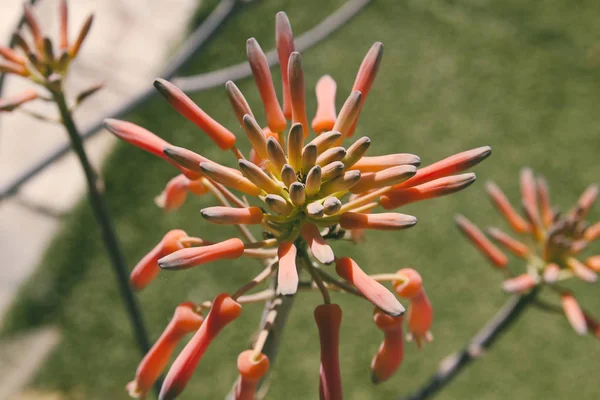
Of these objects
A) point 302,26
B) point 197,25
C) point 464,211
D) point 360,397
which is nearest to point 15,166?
point 197,25

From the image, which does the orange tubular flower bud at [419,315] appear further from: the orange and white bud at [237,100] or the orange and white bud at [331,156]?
the orange and white bud at [237,100]

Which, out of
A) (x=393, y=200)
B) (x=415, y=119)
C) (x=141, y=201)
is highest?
(x=393, y=200)

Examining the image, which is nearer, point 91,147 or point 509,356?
point 509,356

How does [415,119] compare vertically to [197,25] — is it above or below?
below

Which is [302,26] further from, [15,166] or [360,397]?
[360,397]

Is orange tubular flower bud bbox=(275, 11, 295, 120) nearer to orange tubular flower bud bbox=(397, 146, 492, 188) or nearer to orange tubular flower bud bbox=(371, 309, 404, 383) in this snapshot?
orange tubular flower bud bbox=(397, 146, 492, 188)

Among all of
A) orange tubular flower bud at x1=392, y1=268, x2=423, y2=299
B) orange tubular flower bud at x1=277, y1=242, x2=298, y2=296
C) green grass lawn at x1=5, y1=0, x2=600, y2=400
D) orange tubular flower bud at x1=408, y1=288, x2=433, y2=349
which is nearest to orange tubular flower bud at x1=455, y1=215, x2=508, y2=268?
orange tubular flower bud at x1=408, y1=288, x2=433, y2=349

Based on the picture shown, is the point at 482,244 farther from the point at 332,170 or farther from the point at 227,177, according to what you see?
the point at 227,177
